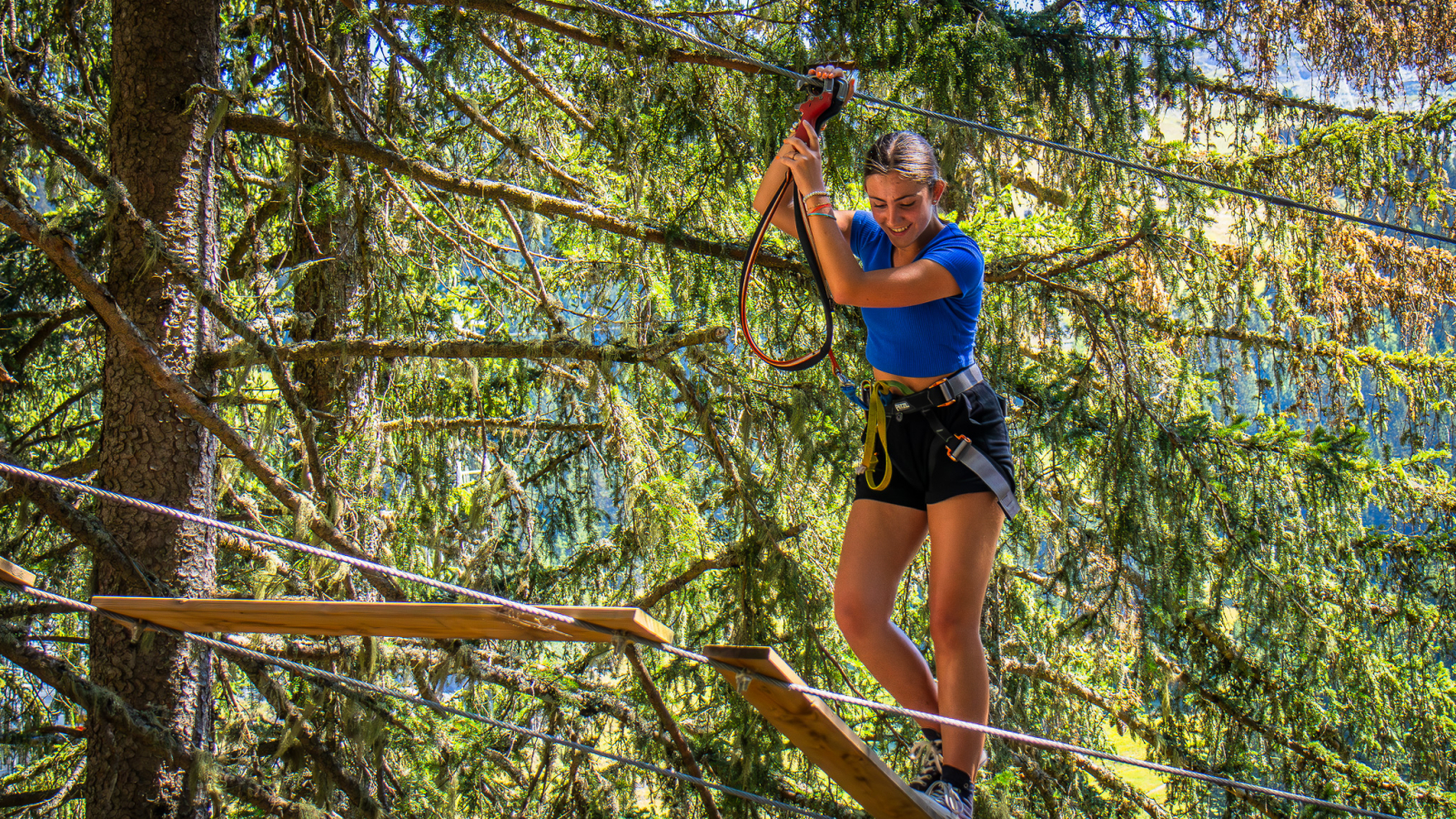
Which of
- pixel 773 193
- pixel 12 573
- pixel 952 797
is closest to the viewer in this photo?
pixel 12 573

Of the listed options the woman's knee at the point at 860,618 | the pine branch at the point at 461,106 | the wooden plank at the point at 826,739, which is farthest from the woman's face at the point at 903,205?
the pine branch at the point at 461,106

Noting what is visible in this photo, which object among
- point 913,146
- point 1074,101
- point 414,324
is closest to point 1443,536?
point 1074,101

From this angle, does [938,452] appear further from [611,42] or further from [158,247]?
[158,247]

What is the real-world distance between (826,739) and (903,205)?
1.25m

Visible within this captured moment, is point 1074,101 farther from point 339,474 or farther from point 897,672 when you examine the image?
point 339,474

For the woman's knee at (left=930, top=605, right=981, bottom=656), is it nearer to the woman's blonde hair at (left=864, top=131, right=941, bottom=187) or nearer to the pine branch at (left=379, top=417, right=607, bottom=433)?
the woman's blonde hair at (left=864, top=131, right=941, bottom=187)

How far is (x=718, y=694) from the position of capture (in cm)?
479

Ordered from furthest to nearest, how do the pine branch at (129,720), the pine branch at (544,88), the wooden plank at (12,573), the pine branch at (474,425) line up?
1. the pine branch at (474,425)
2. the pine branch at (544,88)
3. the pine branch at (129,720)
4. the wooden plank at (12,573)

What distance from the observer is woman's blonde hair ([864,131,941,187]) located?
98.8 inches

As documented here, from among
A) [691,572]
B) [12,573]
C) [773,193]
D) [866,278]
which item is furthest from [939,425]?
[12,573]

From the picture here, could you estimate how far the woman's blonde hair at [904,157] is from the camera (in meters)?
Result: 2.51

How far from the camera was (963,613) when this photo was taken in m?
2.42

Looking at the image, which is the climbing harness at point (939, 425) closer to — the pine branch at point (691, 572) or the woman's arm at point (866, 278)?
the woman's arm at point (866, 278)

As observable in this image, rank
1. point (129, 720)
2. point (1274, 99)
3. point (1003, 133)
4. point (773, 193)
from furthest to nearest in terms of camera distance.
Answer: point (1274, 99) < point (129, 720) < point (1003, 133) < point (773, 193)
